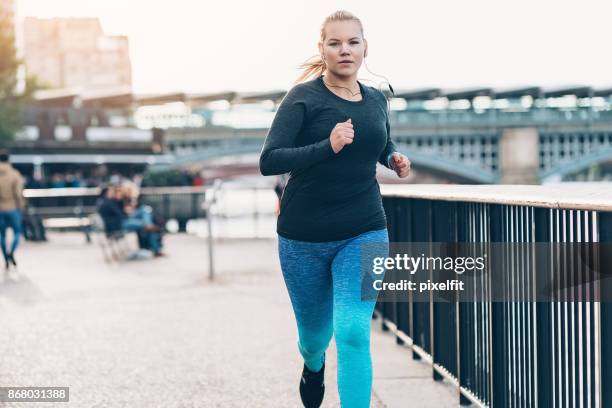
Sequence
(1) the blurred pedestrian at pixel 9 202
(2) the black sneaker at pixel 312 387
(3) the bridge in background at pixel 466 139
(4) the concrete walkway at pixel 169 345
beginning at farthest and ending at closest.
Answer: (3) the bridge in background at pixel 466 139, (1) the blurred pedestrian at pixel 9 202, (4) the concrete walkway at pixel 169 345, (2) the black sneaker at pixel 312 387

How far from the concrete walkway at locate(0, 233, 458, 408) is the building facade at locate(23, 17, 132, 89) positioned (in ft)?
389

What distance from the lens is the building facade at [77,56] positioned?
12519 cm

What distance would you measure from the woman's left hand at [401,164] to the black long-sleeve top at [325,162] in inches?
5.5

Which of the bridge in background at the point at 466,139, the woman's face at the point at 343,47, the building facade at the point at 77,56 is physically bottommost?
the bridge in background at the point at 466,139

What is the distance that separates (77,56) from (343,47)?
128m

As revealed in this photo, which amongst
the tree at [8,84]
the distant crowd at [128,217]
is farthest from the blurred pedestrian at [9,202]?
the tree at [8,84]

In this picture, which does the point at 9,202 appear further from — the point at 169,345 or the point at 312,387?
the point at 312,387

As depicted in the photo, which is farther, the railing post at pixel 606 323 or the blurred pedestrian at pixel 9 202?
the blurred pedestrian at pixel 9 202

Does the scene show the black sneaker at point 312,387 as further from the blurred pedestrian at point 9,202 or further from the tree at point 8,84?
the tree at point 8,84

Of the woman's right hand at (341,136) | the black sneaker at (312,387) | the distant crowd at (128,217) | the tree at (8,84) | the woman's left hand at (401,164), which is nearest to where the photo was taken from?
the woman's right hand at (341,136)

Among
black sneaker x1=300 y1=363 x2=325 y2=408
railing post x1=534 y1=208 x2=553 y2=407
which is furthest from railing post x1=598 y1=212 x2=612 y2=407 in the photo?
black sneaker x1=300 y1=363 x2=325 y2=408

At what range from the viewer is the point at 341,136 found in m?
2.96

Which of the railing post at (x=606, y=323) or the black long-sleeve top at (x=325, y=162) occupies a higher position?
the black long-sleeve top at (x=325, y=162)

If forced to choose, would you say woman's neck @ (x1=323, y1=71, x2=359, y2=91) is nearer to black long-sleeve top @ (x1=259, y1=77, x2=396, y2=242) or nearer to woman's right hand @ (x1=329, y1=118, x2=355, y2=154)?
black long-sleeve top @ (x1=259, y1=77, x2=396, y2=242)
